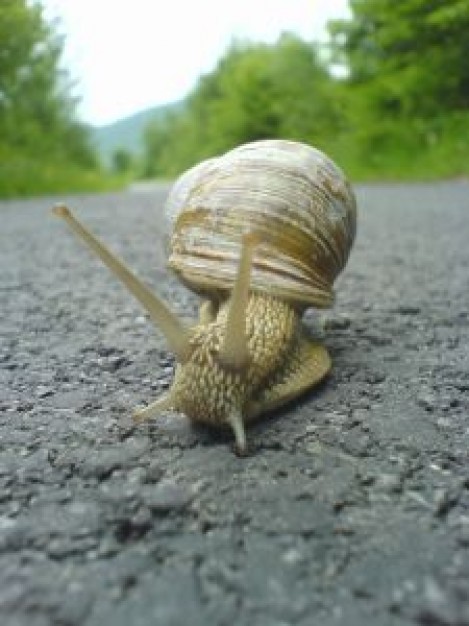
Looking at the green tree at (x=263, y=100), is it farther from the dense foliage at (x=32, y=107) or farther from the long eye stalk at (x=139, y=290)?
the long eye stalk at (x=139, y=290)

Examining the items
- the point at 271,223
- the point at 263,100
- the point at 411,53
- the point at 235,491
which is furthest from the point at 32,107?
the point at 263,100

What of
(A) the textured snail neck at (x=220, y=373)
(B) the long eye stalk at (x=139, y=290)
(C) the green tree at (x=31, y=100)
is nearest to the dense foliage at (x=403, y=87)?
(C) the green tree at (x=31, y=100)

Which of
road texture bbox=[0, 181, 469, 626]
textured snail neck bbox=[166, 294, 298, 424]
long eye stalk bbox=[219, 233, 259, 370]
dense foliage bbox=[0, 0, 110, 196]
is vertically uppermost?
dense foliage bbox=[0, 0, 110, 196]

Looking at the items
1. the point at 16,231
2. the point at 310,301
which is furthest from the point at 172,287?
the point at 16,231

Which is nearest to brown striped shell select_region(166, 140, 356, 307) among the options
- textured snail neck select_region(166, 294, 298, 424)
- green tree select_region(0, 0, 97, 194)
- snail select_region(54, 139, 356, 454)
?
snail select_region(54, 139, 356, 454)

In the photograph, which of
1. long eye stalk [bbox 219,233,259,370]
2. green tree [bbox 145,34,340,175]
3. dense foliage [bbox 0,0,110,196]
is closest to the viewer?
long eye stalk [bbox 219,233,259,370]

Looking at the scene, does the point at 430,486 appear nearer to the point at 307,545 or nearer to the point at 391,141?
the point at 307,545

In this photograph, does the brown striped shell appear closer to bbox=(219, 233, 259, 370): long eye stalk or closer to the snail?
the snail

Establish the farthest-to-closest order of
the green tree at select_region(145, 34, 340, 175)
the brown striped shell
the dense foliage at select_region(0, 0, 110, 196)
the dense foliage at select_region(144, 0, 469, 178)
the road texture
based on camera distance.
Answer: the green tree at select_region(145, 34, 340, 175), the dense foliage at select_region(144, 0, 469, 178), the dense foliage at select_region(0, 0, 110, 196), the brown striped shell, the road texture
